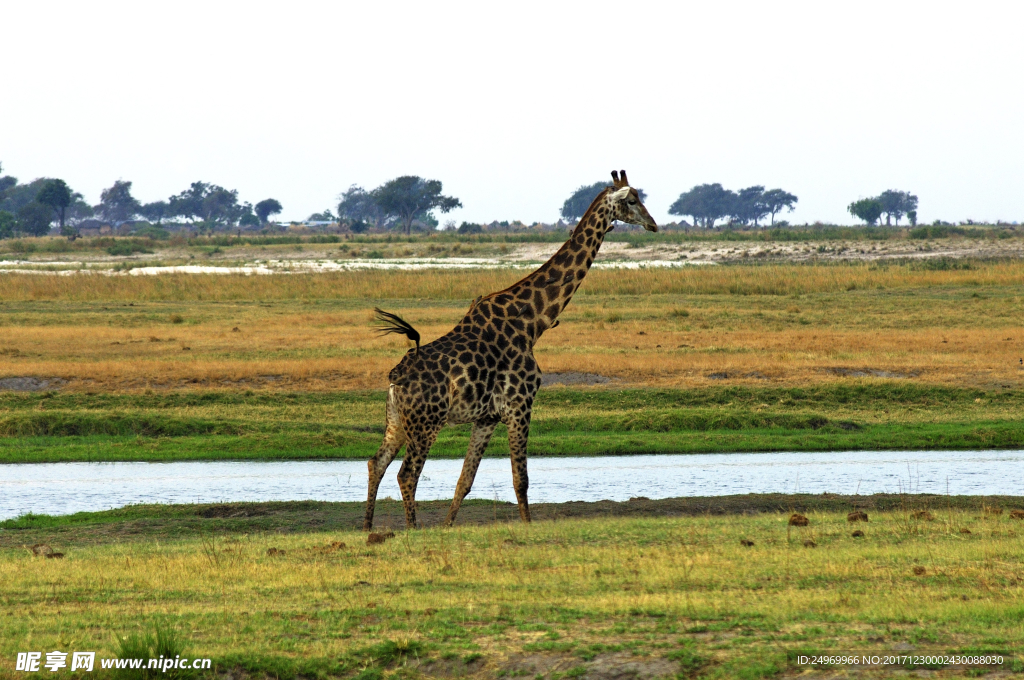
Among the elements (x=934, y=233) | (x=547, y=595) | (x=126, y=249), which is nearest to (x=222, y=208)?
(x=126, y=249)

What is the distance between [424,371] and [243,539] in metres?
2.59

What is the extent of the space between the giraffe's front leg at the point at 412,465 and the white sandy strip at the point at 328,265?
170 ft

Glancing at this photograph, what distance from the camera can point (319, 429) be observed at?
21.9 m

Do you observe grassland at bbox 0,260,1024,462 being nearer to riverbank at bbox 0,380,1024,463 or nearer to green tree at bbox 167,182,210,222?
riverbank at bbox 0,380,1024,463

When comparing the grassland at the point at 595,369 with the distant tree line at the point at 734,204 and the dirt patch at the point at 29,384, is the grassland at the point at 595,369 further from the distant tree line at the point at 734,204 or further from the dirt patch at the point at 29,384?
the distant tree line at the point at 734,204

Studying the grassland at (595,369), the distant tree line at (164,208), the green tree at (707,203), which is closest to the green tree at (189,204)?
the distant tree line at (164,208)

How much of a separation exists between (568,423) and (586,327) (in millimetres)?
12731

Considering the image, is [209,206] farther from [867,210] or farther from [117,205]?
[867,210]

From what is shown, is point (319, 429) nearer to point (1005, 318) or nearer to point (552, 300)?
point (552, 300)

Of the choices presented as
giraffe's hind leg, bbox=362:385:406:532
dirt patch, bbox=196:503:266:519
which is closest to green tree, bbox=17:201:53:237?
dirt patch, bbox=196:503:266:519

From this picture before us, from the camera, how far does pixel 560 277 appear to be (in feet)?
45.2

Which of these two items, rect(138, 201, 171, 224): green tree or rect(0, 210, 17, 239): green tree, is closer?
rect(0, 210, 17, 239): green tree

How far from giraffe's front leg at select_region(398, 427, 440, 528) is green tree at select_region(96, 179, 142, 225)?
591ft

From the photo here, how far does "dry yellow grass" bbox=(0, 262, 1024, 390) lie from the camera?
27000mm
